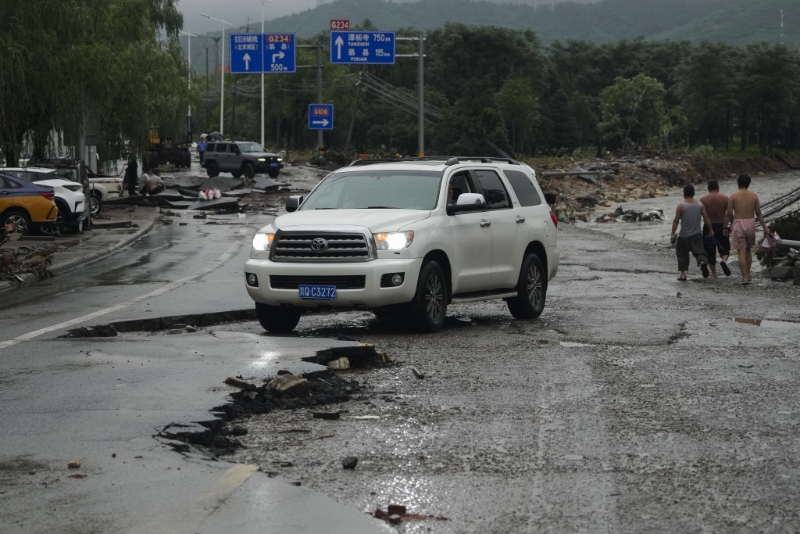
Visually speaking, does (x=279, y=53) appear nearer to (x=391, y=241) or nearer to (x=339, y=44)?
(x=339, y=44)

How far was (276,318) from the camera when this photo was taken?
1242 cm

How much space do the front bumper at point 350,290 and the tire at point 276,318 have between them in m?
0.21

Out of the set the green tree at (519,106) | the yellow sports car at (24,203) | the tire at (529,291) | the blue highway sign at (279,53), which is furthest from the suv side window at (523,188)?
the green tree at (519,106)

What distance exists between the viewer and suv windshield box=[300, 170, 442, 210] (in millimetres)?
13039

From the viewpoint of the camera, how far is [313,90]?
115 meters

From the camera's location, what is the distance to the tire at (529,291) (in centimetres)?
1412

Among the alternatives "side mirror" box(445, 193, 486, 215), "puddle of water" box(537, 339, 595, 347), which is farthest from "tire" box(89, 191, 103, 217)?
"puddle of water" box(537, 339, 595, 347)

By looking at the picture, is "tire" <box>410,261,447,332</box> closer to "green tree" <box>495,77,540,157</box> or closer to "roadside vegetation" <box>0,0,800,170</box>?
"roadside vegetation" <box>0,0,800,170</box>

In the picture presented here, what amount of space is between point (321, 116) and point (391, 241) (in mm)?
59730

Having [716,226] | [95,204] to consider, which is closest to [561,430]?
[716,226]

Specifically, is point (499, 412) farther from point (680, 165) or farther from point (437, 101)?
point (437, 101)

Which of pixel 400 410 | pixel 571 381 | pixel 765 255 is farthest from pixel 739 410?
pixel 765 255

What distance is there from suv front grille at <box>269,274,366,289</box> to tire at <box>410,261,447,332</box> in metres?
0.65

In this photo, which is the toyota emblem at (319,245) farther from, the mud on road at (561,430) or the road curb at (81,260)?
the road curb at (81,260)
